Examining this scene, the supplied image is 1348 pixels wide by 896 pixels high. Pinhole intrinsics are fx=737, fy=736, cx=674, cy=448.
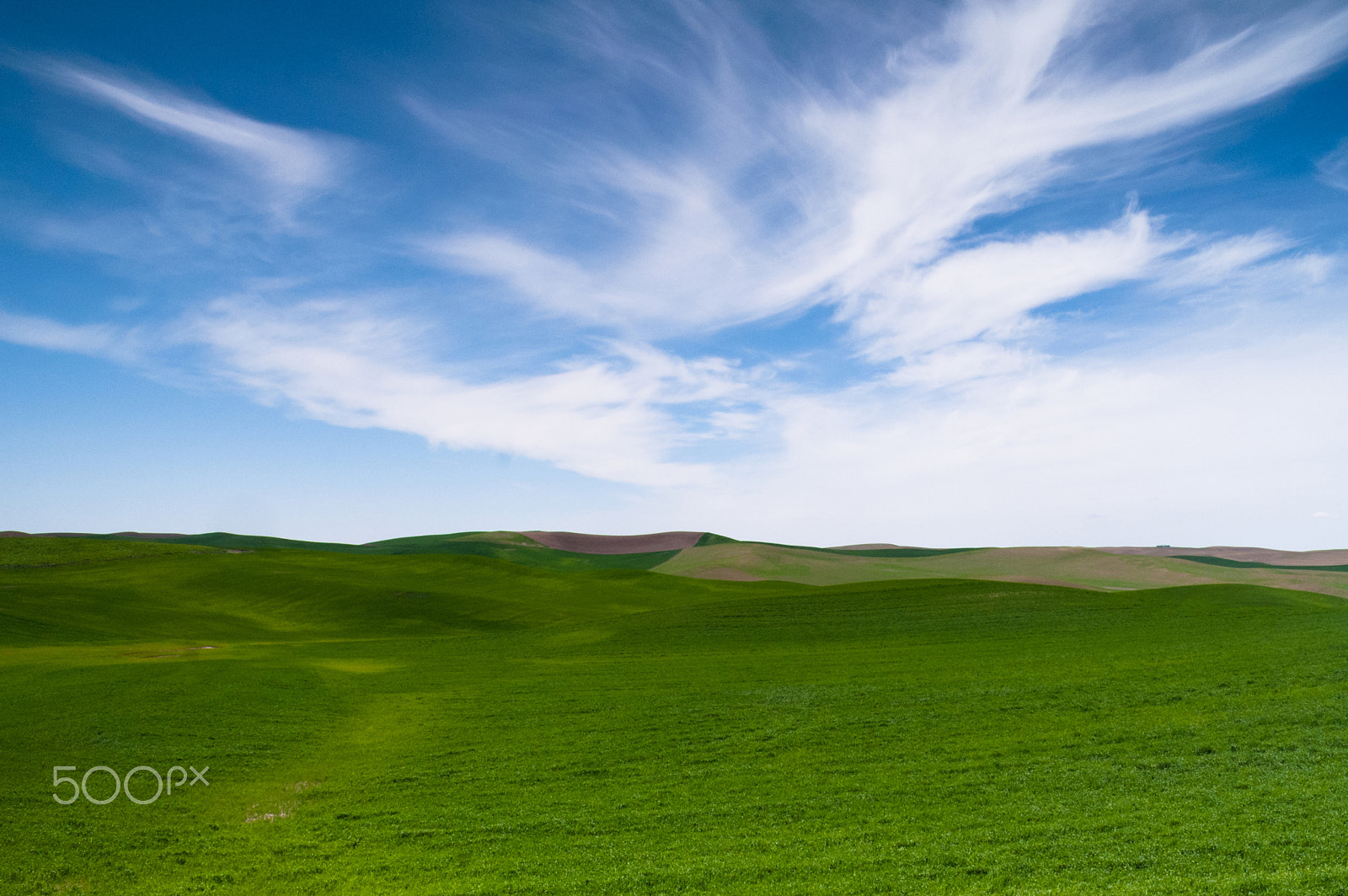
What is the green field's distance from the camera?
663 inches

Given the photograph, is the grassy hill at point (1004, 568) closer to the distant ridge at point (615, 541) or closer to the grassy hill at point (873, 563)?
the grassy hill at point (873, 563)

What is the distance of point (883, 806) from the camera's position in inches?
797

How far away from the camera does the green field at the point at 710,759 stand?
16.8 meters

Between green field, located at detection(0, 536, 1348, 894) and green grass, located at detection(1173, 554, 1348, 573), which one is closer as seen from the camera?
green field, located at detection(0, 536, 1348, 894)

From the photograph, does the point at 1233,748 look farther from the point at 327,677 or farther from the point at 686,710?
the point at 327,677

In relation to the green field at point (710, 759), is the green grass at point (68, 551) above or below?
above

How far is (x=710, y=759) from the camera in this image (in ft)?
83.4

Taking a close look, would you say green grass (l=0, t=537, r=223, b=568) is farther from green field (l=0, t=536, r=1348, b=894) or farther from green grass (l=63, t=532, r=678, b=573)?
green field (l=0, t=536, r=1348, b=894)

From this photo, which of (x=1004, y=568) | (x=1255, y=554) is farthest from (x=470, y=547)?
(x=1255, y=554)

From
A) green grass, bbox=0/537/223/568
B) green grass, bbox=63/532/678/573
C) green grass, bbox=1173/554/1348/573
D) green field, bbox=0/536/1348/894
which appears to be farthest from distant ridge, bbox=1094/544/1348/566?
green grass, bbox=0/537/223/568

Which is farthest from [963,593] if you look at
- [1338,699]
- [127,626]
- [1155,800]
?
[127,626]

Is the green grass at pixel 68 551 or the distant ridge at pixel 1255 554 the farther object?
the distant ridge at pixel 1255 554

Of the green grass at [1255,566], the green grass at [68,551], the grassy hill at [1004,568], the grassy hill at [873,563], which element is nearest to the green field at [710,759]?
the grassy hill at [1004,568]

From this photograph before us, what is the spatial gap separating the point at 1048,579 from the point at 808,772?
73915mm
